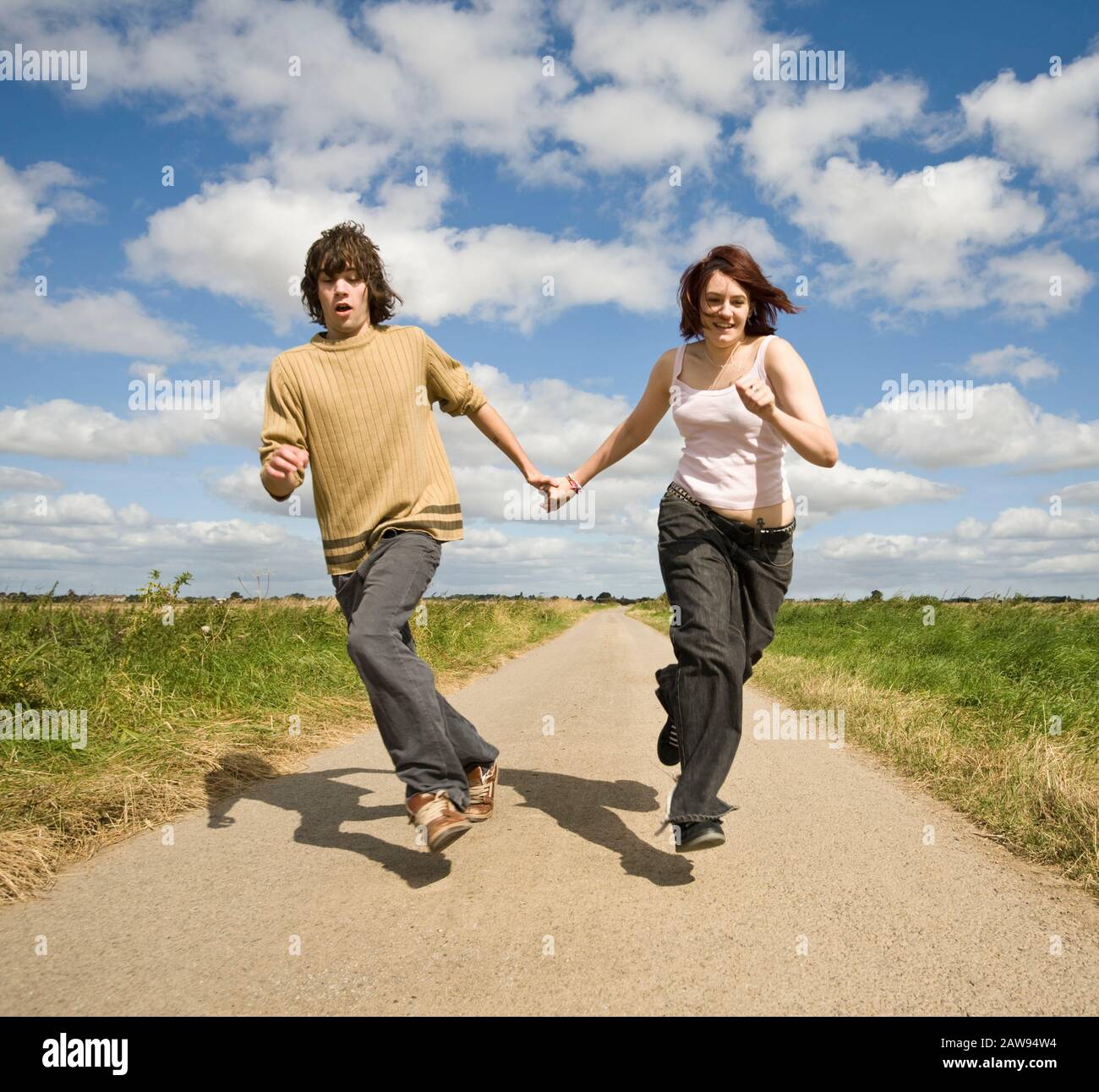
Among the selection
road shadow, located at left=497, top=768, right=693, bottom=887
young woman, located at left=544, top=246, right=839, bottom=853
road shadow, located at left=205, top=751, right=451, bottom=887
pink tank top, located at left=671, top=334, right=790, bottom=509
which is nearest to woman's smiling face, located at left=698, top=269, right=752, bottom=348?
young woman, located at left=544, top=246, right=839, bottom=853

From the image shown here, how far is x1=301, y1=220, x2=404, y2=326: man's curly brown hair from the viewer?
11.1 feet

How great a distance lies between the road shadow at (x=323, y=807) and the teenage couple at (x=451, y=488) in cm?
30

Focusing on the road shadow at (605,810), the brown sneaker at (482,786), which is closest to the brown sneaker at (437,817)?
the brown sneaker at (482,786)

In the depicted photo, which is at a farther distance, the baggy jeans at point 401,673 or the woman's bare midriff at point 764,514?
the woman's bare midriff at point 764,514

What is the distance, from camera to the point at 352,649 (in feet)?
10.4

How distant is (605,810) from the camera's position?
392 centimetres

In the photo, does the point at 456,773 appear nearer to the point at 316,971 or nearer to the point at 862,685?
the point at 316,971

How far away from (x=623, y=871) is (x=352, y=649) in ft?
4.29

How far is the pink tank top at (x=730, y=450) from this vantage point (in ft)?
10.8

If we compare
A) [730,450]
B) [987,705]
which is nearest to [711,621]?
[730,450]

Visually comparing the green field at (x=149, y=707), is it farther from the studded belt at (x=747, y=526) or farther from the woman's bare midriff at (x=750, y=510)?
the woman's bare midriff at (x=750, y=510)

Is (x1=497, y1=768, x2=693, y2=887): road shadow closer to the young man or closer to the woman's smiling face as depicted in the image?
the young man

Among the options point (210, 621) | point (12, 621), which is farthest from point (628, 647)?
point (12, 621)

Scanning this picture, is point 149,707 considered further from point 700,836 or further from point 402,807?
point 700,836
